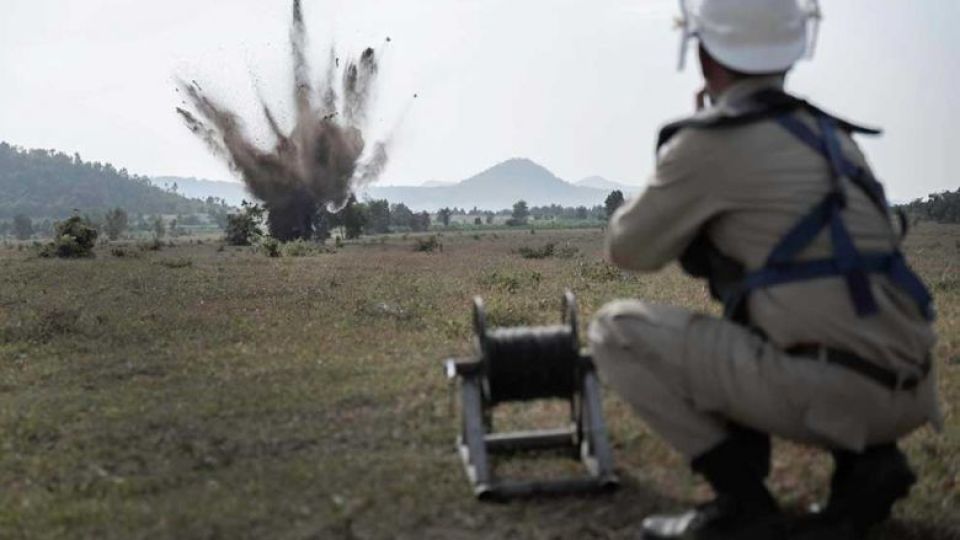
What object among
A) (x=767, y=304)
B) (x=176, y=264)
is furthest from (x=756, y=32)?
(x=176, y=264)

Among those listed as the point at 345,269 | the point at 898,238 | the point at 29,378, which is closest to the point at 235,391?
the point at 29,378

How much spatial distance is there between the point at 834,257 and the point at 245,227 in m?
64.4

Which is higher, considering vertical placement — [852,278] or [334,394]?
[852,278]

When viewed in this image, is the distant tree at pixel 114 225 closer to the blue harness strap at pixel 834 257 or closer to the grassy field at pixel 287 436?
the grassy field at pixel 287 436

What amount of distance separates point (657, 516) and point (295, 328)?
8457mm

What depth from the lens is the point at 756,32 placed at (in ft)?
14.6

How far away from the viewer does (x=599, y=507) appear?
554cm

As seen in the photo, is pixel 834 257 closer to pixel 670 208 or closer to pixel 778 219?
pixel 778 219

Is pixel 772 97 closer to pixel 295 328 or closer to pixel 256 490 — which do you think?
pixel 256 490

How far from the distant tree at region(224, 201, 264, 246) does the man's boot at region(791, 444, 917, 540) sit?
60.5 m

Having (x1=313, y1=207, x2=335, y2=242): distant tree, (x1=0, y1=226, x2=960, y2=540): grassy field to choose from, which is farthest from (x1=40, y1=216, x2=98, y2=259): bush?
(x1=313, y1=207, x2=335, y2=242): distant tree

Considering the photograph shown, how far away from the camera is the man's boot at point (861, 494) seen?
14.6 feet

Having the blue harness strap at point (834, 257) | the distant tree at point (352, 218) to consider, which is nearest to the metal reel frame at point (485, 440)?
the blue harness strap at point (834, 257)

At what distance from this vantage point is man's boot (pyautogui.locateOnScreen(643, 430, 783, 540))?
14.7 ft
